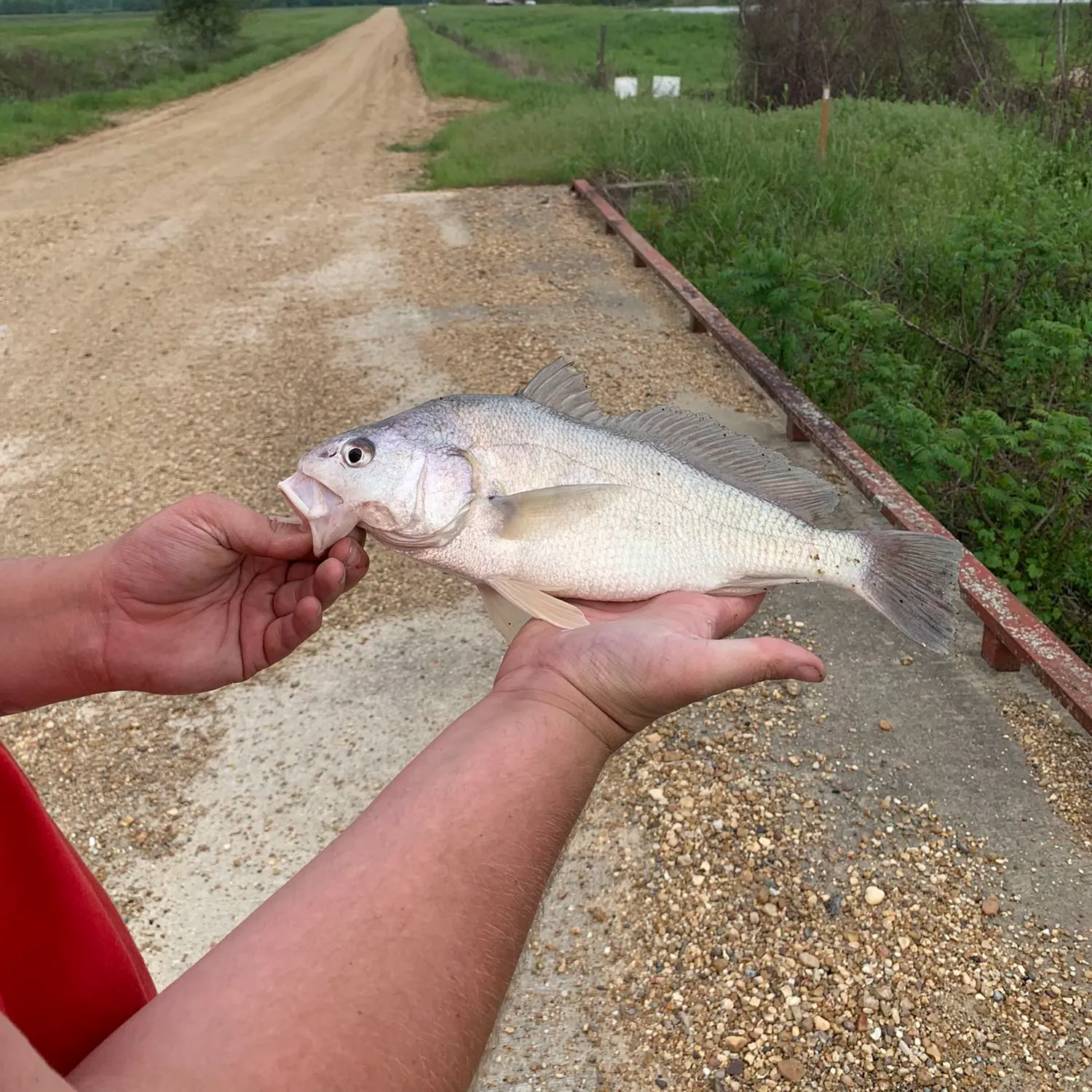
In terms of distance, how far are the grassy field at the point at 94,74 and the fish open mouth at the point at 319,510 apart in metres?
17.5

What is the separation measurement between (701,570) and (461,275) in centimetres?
720

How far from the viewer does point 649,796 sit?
342 centimetres

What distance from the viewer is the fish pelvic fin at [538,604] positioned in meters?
2.26

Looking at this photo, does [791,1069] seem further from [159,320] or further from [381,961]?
[159,320]

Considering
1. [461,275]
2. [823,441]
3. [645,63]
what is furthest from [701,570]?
[645,63]

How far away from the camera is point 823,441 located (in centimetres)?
509

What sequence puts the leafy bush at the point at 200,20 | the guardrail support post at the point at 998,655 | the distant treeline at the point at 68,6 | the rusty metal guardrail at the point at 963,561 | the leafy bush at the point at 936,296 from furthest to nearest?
1. the distant treeline at the point at 68,6
2. the leafy bush at the point at 200,20
3. the leafy bush at the point at 936,296
4. the guardrail support post at the point at 998,655
5. the rusty metal guardrail at the point at 963,561

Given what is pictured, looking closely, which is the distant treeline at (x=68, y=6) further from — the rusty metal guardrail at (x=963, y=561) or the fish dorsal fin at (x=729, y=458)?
the fish dorsal fin at (x=729, y=458)

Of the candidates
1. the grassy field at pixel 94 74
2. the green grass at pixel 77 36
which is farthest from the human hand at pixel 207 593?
the green grass at pixel 77 36

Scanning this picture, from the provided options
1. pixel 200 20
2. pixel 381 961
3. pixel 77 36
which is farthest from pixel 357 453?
pixel 77 36

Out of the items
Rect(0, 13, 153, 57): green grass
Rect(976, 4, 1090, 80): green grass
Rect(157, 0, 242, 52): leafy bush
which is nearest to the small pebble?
Rect(976, 4, 1090, 80): green grass

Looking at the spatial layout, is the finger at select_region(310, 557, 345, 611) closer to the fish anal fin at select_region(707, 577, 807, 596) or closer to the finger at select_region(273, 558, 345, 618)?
the finger at select_region(273, 558, 345, 618)

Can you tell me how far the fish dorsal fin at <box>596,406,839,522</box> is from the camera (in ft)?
8.36

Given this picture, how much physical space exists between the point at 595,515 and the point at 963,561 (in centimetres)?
232
